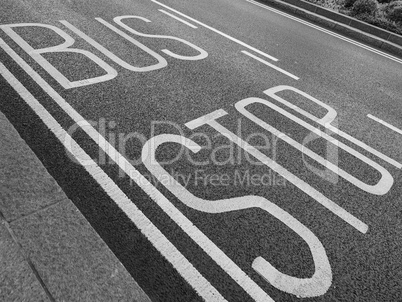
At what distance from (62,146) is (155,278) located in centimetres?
161

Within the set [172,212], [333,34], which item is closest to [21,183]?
[172,212]

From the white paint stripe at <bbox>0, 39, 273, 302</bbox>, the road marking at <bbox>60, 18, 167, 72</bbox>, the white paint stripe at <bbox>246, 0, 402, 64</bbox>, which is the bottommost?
the white paint stripe at <bbox>0, 39, 273, 302</bbox>

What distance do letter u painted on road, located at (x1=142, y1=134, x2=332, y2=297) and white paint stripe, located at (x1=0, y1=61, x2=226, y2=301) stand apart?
405 millimetres

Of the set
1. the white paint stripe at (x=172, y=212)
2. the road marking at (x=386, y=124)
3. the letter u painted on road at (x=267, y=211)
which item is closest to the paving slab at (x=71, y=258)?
the white paint stripe at (x=172, y=212)

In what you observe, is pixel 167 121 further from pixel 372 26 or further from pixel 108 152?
pixel 372 26

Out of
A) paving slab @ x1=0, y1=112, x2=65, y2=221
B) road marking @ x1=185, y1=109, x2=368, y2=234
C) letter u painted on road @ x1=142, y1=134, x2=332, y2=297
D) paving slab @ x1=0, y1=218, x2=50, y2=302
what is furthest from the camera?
road marking @ x1=185, y1=109, x2=368, y2=234

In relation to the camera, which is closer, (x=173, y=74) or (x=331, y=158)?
(x=331, y=158)

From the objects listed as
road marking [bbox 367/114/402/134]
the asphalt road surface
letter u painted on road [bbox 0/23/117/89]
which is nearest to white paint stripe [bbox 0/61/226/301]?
the asphalt road surface

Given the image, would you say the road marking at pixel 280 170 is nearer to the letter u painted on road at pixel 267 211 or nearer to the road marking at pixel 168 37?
the letter u painted on road at pixel 267 211

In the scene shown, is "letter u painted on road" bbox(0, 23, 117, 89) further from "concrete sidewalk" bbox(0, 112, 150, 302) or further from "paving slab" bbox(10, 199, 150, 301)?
"paving slab" bbox(10, 199, 150, 301)

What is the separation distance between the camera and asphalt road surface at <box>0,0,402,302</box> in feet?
8.21

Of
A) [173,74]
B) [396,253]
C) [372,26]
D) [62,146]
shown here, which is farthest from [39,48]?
[372,26]

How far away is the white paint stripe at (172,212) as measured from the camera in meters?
2.36

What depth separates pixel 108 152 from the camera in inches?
128
